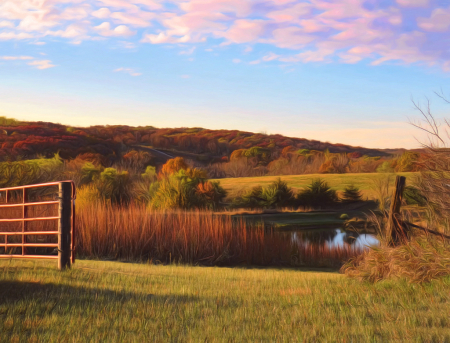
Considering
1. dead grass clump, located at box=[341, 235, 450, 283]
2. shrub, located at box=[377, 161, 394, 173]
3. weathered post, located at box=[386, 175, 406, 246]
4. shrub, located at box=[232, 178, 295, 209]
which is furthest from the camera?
shrub, located at box=[377, 161, 394, 173]

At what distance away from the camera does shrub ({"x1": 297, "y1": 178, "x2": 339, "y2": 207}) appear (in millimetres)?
20844

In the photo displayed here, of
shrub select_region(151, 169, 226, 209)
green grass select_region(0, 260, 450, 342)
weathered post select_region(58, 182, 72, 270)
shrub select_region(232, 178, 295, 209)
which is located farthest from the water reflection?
weathered post select_region(58, 182, 72, 270)

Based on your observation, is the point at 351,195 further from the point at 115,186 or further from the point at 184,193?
the point at 115,186

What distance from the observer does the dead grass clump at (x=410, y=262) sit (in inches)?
236

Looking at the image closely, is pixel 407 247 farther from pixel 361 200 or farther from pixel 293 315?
pixel 361 200

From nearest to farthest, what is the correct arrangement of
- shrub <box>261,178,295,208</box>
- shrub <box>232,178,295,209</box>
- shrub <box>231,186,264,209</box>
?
shrub <box>231,186,264,209</box>
shrub <box>232,178,295,209</box>
shrub <box>261,178,295,208</box>

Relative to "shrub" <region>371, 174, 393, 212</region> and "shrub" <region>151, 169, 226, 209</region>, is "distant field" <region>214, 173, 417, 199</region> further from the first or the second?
"shrub" <region>151, 169, 226, 209</region>

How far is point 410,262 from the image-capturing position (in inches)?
244

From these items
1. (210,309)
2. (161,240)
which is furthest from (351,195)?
(210,309)

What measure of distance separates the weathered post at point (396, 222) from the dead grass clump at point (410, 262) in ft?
0.68

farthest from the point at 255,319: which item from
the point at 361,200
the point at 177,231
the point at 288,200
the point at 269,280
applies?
the point at 361,200

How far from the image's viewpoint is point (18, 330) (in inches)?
149

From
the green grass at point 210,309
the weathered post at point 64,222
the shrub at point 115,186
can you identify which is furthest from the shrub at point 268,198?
the green grass at point 210,309

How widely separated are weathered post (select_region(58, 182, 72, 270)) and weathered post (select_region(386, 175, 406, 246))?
4.80m
